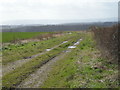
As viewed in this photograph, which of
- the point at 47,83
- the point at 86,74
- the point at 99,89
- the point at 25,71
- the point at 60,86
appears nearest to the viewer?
the point at 99,89

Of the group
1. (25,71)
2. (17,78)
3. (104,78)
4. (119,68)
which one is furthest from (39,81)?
(119,68)

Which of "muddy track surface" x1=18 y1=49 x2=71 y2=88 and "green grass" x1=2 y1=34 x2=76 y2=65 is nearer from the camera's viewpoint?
"muddy track surface" x1=18 y1=49 x2=71 y2=88

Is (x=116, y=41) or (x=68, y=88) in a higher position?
(x=116, y=41)

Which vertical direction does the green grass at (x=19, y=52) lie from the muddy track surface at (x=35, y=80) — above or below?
above

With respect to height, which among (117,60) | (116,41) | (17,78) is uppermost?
(116,41)

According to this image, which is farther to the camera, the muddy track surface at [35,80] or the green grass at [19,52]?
the green grass at [19,52]

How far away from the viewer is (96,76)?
962 cm

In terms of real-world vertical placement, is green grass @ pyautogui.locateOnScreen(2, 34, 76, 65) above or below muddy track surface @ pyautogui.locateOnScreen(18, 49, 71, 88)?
above

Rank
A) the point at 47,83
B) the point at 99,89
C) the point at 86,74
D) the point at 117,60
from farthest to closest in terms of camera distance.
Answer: the point at 117,60, the point at 86,74, the point at 47,83, the point at 99,89

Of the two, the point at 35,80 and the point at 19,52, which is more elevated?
the point at 19,52

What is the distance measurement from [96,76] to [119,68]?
1808 millimetres

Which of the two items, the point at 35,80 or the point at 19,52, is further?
the point at 19,52

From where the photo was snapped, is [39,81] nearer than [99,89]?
No

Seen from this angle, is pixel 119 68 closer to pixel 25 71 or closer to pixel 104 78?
pixel 104 78
